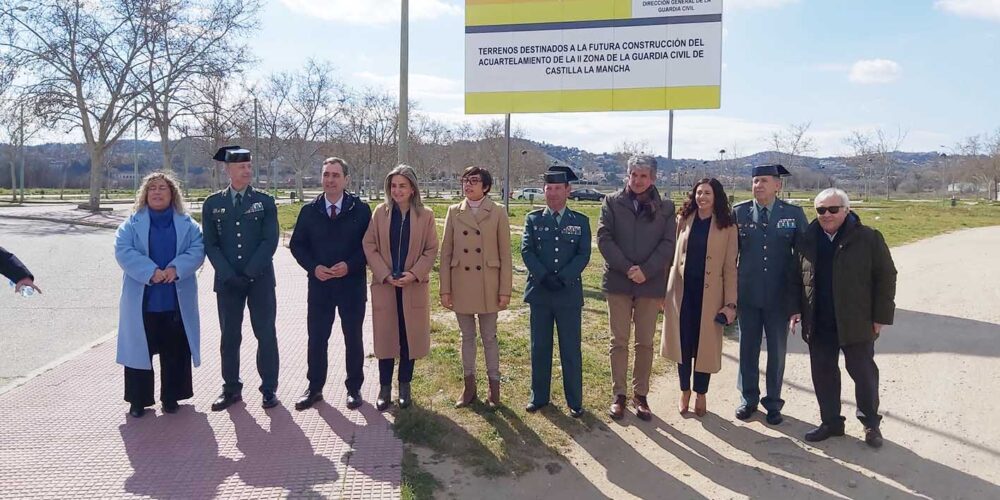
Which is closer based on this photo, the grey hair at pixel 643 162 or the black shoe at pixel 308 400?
the grey hair at pixel 643 162

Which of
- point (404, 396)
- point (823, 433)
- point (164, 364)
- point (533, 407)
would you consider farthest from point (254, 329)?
point (823, 433)

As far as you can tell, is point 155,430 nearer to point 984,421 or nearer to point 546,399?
point 546,399

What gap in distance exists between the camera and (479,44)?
10.5 meters

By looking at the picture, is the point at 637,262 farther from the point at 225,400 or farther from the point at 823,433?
the point at 225,400

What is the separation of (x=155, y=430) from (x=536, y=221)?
3075 millimetres

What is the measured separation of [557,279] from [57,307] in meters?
7.40

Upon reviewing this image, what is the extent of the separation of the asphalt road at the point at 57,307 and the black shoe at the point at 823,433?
636 cm

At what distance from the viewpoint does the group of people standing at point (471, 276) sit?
4.99 metres

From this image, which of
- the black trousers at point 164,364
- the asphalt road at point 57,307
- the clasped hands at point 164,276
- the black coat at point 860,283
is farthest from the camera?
the asphalt road at point 57,307

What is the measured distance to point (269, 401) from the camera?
17.0ft

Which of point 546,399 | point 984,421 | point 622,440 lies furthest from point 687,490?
point 984,421

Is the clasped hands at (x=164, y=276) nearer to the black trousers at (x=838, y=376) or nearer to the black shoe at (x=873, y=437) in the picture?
the black trousers at (x=838, y=376)

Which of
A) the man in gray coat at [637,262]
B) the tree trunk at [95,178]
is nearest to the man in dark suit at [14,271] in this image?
the man in gray coat at [637,262]

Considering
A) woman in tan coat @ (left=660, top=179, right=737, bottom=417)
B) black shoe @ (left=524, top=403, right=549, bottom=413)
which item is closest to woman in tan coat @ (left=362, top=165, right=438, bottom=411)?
black shoe @ (left=524, top=403, right=549, bottom=413)
